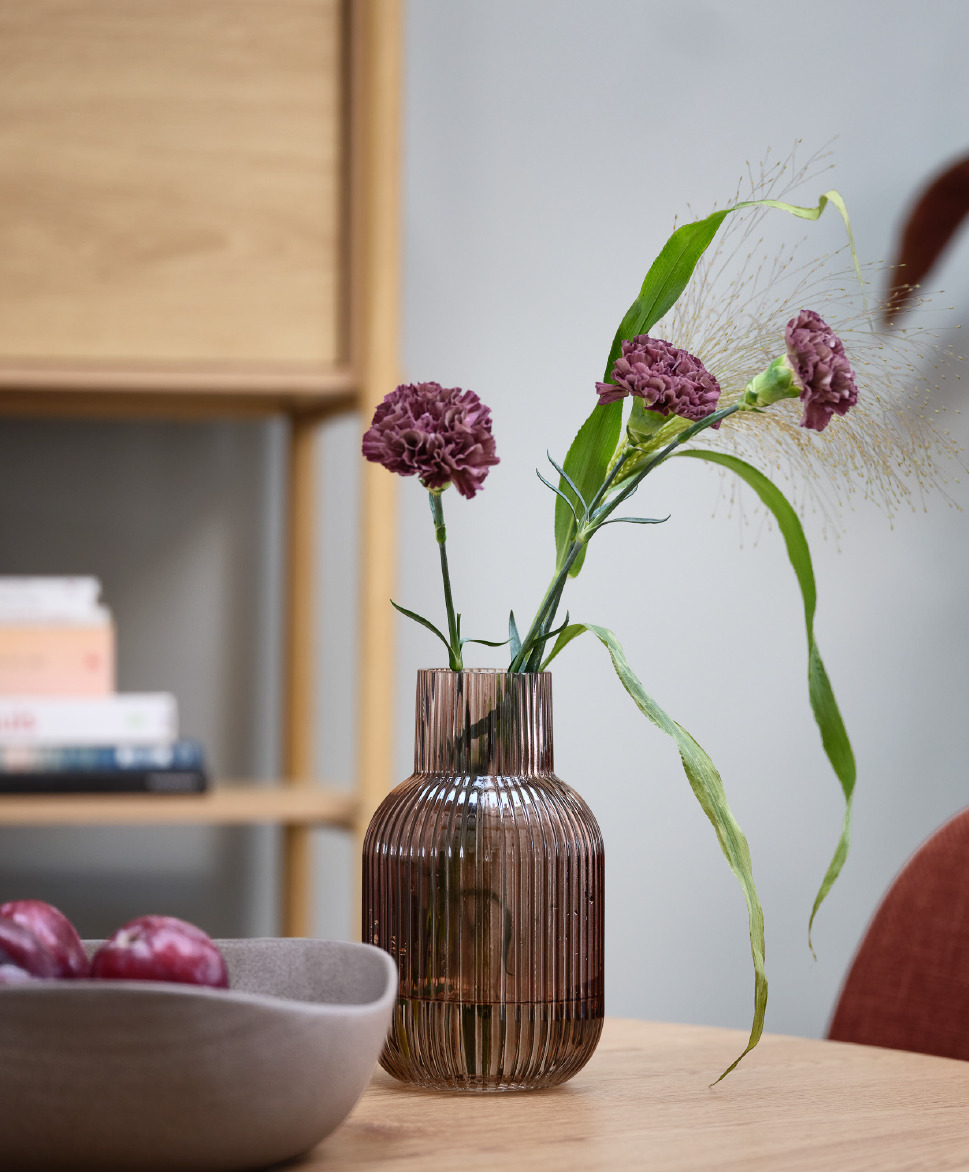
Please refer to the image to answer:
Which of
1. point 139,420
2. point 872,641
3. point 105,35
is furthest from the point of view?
point 872,641

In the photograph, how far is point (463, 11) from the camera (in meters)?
1.64

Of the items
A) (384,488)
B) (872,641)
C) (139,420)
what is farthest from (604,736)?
(139,420)

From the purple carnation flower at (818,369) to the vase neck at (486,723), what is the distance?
0.66 feet

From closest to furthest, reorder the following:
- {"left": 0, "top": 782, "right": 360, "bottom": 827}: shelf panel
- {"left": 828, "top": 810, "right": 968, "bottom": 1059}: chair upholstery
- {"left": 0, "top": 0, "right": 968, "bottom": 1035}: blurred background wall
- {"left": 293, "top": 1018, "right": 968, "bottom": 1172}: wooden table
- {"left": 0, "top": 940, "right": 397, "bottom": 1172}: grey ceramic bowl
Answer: {"left": 0, "top": 940, "right": 397, "bottom": 1172}: grey ceramic bowl < {"left": 293, "top": 1018, "right": 968, "bottom": 1172}: wooden table < {"left": 828, "top": 810, "right": 968, "bottom": 1059}: chair upholstery < {"left": 0, "top": 782, "right": 360, "bottom": 827}: shelf panel < {"left": 0, "top": 0, "right": 968, "bottom": 1035}: blurred background wall

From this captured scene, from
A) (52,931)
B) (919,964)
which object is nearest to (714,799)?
(52,931)

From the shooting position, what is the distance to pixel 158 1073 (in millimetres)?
484

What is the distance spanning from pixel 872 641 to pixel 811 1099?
108cm

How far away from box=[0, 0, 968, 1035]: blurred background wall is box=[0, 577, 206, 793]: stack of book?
291mm

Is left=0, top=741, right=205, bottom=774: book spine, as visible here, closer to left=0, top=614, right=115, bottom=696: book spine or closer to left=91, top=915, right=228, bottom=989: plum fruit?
left=0, top=614, right=115, bottom=696: book spine

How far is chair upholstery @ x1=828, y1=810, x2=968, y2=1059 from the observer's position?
1041mm

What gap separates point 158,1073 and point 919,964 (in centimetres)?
74

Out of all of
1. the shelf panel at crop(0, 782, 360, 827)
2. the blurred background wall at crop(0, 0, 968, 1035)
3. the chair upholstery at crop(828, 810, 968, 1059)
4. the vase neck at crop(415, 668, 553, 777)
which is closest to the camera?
the vase neck at crop(415, 668, 553, 777)

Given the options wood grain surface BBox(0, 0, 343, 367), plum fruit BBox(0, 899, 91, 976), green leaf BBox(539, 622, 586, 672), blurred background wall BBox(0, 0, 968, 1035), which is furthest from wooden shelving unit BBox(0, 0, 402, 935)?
plum fruit BBox(0, 899, 91, 976)

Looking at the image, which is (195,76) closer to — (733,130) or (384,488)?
(384,488)
